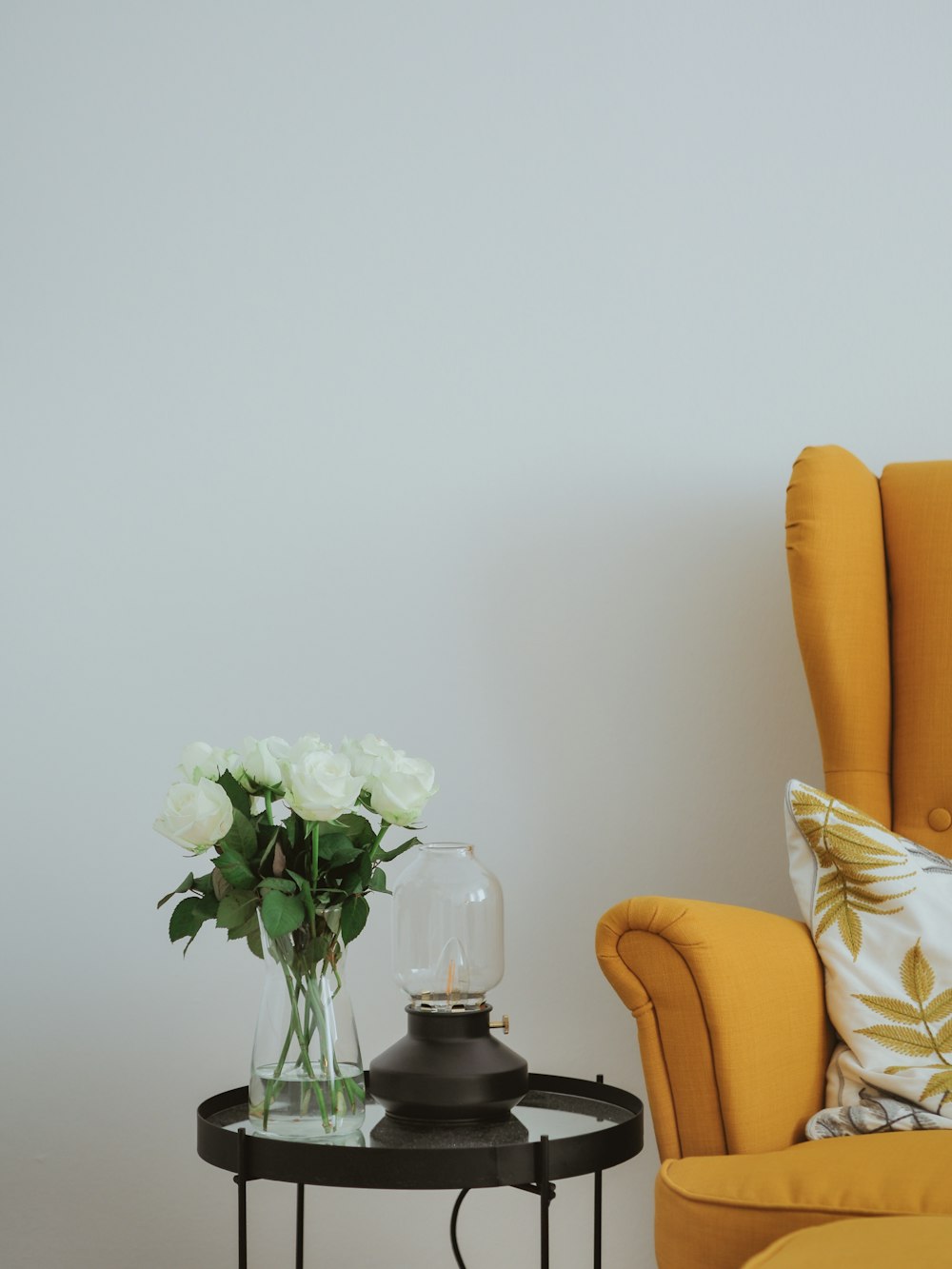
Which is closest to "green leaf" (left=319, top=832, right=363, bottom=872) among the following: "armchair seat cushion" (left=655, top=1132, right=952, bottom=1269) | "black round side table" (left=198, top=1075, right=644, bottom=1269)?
"black round side table" (left=198, top=1075, right=644, bottom=1269)

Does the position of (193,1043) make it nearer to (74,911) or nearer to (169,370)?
(74,911)

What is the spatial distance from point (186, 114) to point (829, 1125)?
1.51m

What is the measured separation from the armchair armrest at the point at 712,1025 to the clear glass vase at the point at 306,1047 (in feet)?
0.83

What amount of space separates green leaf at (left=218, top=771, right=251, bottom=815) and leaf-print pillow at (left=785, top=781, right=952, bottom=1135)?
53 centimetres

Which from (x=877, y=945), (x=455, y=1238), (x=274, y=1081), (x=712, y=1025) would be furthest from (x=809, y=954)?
(x=455, y=1238)

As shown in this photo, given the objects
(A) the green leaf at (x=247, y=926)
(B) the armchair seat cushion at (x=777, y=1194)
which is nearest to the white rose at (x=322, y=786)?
(A) the green leaf at (x=247, y=926)

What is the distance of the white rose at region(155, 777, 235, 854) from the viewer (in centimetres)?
106

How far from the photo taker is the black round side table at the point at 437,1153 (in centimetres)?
103

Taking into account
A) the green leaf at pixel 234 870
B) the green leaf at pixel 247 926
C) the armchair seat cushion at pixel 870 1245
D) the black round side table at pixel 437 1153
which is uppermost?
the green leaf at pixel 234 870

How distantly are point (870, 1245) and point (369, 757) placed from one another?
0.58 meters

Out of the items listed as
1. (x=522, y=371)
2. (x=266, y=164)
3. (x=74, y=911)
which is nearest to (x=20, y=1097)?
(x=74, y=911)

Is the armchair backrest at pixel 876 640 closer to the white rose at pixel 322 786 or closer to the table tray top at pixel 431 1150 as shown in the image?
the table tray top at pixel 431 1150

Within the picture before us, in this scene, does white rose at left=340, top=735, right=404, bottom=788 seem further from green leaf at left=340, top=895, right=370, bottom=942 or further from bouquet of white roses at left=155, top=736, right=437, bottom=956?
green leaf at left=340, top=895, right=370, bottom=942

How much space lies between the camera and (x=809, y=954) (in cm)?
121
